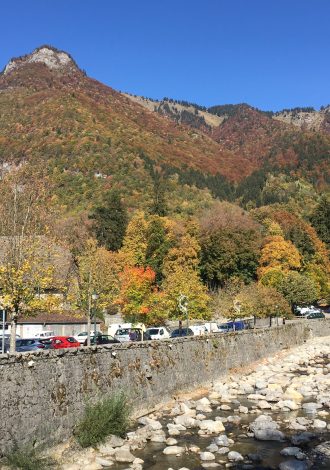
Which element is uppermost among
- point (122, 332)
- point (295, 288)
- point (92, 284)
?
point (295, 288)

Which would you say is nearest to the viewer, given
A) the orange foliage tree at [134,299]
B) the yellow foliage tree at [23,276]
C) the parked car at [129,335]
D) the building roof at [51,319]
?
the yellow foliage tree at [23,276]

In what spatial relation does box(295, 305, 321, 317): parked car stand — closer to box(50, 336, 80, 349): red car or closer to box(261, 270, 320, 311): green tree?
box(261, 270, 320, 311): green tree

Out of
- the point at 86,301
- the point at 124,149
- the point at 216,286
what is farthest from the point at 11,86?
the point at 86,301

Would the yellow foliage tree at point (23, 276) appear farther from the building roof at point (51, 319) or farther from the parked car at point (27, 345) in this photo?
the building roof at point (51, 319)

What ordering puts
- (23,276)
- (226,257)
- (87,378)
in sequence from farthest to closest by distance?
(226,257), (23,276), (87,378)

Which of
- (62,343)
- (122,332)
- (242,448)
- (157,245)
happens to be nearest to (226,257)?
(157,245)

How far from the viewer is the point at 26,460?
1289 cm

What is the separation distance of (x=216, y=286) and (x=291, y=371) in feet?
115

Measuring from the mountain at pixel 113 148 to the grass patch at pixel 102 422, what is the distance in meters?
61.6

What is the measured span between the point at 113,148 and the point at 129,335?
8615cm

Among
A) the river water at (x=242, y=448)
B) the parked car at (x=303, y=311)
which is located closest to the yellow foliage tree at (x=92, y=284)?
the river water at (x=242, y=448)

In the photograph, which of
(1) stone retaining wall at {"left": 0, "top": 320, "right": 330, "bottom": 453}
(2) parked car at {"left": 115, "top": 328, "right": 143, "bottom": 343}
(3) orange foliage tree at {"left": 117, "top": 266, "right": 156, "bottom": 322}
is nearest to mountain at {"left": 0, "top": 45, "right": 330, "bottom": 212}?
(3) orange foliage tree at {"left": 117, "top": 266, "right": 156, "bottom": 322}

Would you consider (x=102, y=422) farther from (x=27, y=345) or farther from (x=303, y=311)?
(x=303, y=311)

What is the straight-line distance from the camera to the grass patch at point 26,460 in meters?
12.8
